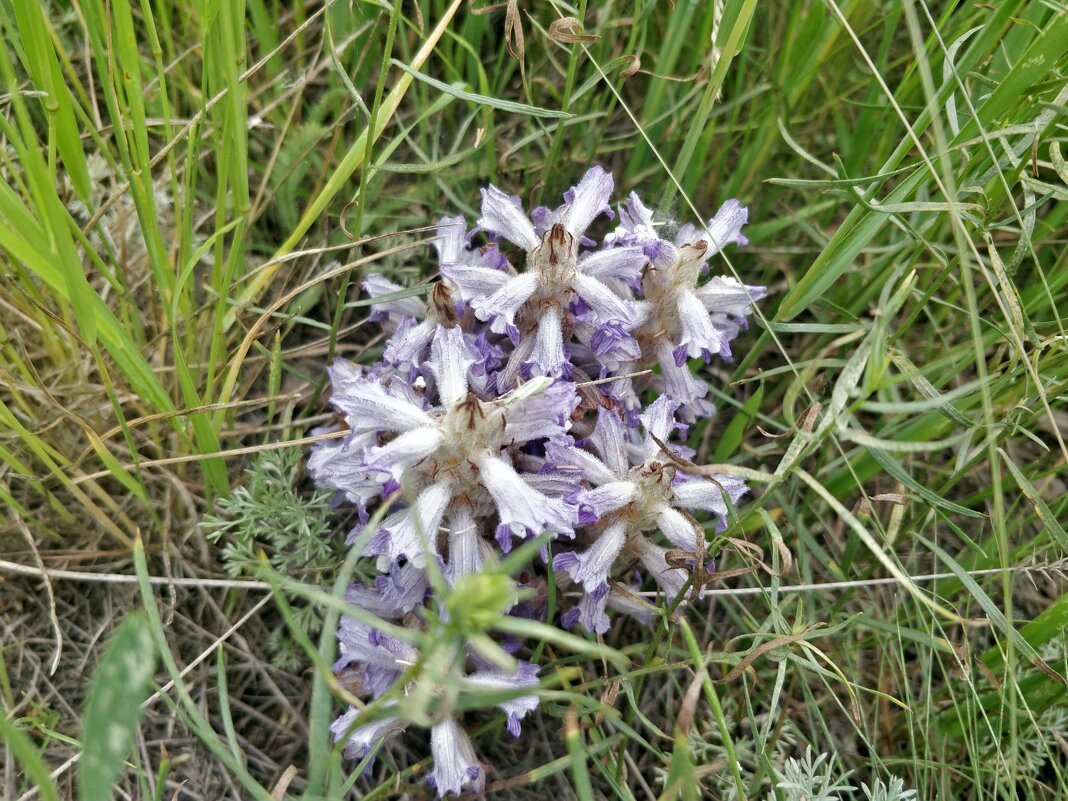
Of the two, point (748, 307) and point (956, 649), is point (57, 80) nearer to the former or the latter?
point (748, 307)

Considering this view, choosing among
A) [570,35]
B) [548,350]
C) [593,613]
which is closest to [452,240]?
[548,350]

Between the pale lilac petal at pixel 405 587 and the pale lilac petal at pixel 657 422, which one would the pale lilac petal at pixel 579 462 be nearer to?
the pale lilac petal at pixel 657 422

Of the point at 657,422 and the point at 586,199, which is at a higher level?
the point at 586,199

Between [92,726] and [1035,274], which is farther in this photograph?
[1035,274]

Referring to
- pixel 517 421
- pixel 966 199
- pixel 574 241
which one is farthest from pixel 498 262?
pixel 966 199

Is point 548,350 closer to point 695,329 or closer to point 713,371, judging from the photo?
point 695,329

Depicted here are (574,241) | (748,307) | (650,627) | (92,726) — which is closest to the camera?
(92,726)
